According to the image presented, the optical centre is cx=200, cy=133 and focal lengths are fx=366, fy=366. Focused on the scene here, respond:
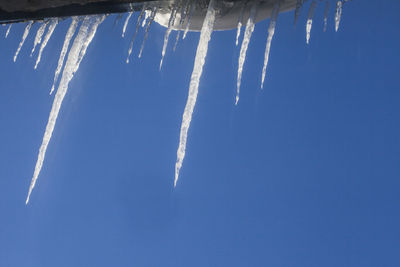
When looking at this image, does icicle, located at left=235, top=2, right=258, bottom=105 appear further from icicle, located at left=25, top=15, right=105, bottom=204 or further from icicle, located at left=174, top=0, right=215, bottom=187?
icicle, located at left=25, top=15, right=105, bottom=204

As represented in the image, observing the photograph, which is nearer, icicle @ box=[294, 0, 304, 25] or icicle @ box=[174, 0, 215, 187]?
icicle @ box=[294, 0, 304, 25]

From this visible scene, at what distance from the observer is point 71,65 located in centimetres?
416

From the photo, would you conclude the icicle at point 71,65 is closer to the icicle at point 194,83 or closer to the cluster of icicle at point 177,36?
the cluster of icicle at point 177,36

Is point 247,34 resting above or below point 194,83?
above

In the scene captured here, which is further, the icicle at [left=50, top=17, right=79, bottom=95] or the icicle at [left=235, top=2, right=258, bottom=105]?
the icicle at [left=50, top=17, right=79, bottom=95]

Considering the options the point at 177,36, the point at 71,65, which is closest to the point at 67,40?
the point at 71,65

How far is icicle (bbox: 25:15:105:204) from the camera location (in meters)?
3.48

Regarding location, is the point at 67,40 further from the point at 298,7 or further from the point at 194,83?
the point at 298,7

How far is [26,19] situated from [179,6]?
110cm

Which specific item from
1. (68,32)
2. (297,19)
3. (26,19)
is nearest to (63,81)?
(68,32)

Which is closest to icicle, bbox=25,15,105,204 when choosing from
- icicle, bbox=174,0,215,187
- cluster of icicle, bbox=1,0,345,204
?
cluster of icicle, bbox=1,0,345,204

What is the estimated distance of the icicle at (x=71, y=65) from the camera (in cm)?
348

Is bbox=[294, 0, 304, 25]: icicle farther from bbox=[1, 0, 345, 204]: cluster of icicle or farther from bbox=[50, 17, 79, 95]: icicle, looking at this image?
bbox=[50, 17, 79, 95]: icicle

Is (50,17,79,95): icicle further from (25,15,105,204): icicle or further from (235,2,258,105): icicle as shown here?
(235,2,258,105): icicle
